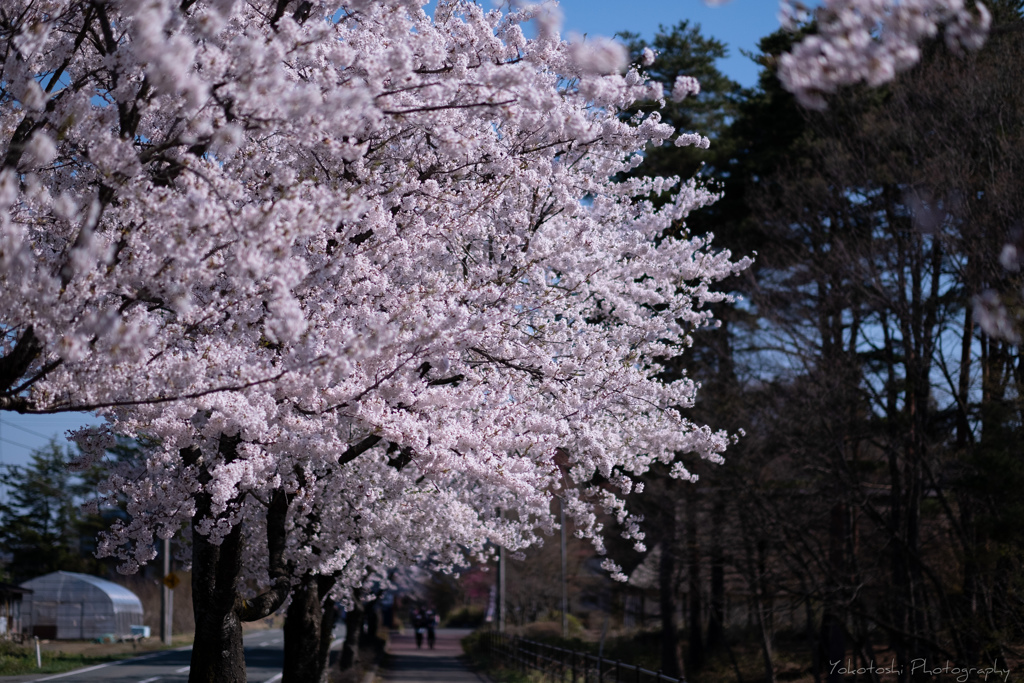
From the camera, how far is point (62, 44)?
6.80 m

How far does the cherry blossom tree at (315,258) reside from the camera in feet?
17.0

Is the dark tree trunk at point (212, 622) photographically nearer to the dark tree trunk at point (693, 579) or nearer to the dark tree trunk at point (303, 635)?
the dark tree trunk at point (303, 635)

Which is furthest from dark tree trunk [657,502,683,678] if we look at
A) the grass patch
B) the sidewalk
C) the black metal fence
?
the grass patch

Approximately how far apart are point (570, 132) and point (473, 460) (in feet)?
8.78

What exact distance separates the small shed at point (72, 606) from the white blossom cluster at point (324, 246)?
36.9 m

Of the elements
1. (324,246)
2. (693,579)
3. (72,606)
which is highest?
(324,246)

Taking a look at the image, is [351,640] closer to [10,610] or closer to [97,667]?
[97,667]

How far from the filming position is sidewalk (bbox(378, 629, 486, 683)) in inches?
931

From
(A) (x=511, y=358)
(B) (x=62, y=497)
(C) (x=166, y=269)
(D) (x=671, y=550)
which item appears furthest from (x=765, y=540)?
(B) (x=62, y=497)

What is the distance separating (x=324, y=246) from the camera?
7039mm

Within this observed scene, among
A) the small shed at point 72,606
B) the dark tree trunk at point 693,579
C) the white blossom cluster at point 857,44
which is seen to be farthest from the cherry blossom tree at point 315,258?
the small shed at point 72,606

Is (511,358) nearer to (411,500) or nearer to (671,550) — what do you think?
(411,500)

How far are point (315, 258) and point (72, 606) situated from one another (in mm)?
43336

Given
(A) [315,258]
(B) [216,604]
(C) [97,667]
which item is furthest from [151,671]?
(A) [315,258]
